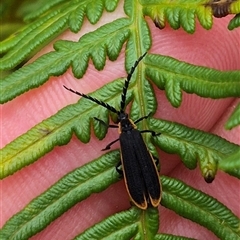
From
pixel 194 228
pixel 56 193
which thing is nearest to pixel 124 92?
pixel 56 193

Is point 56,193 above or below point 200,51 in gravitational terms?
below

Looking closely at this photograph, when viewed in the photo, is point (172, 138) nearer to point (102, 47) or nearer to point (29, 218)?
point (102, 47)

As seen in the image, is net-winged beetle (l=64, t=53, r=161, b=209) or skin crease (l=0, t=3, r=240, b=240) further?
skin crease (l=0, t=3, r=240, b=240)

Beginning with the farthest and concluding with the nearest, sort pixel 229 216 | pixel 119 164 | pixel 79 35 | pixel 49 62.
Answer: pixel 79 35 → pixel 49 62 → pixel 119 164 → pixel 229 216

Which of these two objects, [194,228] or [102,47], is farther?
[194,228]

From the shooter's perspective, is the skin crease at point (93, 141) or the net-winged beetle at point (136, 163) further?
the skin crease at point (93, 141)
